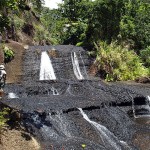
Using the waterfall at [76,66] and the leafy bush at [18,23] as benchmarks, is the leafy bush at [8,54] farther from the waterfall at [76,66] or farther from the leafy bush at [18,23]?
the leafy bush at [18,23]

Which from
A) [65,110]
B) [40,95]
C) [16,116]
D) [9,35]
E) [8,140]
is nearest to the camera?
[8,140]

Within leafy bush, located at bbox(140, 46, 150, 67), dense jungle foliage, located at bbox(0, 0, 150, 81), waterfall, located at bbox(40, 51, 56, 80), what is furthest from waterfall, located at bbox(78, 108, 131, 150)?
leafy bush, located at bbox(140, 46, 150, 67)

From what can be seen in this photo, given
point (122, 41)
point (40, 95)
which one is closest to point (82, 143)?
point (40, 95)

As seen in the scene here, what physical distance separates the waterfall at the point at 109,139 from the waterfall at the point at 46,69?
9877 mm

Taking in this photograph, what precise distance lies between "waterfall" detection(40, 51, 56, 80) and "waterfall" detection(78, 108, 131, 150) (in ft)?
32.4

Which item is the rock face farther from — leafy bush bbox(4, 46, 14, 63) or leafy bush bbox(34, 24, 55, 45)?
leafy bush bbox(34, 24, 55, 45)

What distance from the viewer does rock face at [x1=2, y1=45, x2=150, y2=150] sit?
12672 mm

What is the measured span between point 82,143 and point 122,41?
704 inches

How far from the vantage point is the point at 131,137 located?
13688mm

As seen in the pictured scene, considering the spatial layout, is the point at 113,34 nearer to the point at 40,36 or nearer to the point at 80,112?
the point at 40,36

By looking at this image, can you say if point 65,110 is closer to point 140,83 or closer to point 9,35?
point 140,83

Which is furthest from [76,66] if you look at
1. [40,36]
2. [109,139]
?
[40,36]

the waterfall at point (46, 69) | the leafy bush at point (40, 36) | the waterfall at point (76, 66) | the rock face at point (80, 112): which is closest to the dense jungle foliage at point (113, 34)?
the leafy bush at point (40, 36)

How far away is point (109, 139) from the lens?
13.2 m
